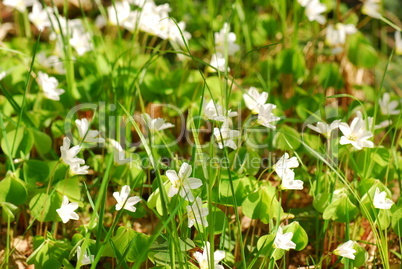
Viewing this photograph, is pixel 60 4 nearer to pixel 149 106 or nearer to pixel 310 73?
pixel 149 106

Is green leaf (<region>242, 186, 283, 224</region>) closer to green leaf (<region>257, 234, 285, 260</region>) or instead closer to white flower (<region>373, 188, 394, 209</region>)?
green leaf (<region>257, 234, 285, 260</region>)

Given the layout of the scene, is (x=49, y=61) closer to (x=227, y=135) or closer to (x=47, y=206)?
(x=47, y=206)

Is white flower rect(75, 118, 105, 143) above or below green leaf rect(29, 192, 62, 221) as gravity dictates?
above

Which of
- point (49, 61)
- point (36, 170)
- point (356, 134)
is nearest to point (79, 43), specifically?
point (49, 61)

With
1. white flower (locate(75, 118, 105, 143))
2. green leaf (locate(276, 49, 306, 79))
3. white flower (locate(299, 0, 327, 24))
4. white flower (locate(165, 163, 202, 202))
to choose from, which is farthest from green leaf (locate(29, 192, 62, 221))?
white flower (locate(299, 0, 327, 24))

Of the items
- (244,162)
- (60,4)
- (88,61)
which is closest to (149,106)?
(88,61)

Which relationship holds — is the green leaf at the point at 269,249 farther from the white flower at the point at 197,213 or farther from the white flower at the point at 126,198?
the white flower at the point at 126,198

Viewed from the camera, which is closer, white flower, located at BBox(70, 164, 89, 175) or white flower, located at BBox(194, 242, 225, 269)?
white flower, located at BBox(194, 242, 225, 269)
